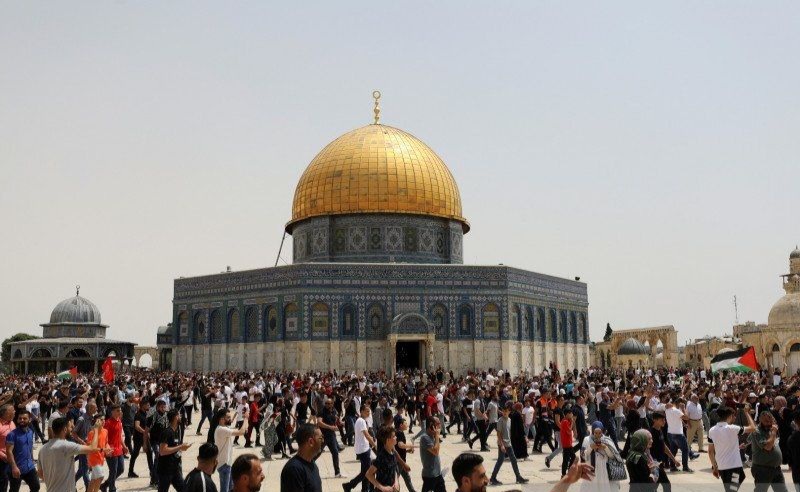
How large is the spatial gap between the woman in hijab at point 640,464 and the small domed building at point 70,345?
5661 cm

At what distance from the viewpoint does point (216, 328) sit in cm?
4247

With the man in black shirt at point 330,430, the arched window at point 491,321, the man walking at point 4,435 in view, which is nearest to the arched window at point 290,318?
the arched window at point 491,321

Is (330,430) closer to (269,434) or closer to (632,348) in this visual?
(269,434)

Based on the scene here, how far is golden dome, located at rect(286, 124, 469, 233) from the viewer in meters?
43.2

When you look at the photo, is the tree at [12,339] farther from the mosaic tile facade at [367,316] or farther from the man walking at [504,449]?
the man walking at [504,449]

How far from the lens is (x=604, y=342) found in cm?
7612

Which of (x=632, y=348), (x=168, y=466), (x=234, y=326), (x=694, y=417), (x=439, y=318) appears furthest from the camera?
(x=632, y=348)

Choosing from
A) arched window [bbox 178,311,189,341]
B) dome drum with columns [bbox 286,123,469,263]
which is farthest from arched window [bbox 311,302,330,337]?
arched window [bbox 178,311,189,341]

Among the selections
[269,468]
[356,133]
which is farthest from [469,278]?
[269,468]

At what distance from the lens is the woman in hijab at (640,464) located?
7715mm

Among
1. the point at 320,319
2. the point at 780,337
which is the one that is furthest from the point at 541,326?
the point at 780,337

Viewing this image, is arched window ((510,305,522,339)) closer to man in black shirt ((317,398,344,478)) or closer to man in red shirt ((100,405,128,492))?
man in black shirt ((317,398,344,478))

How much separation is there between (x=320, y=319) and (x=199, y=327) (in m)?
8.60

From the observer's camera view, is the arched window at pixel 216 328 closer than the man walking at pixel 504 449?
No
